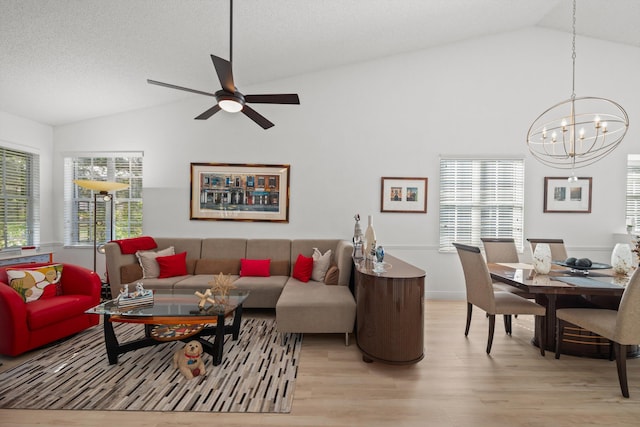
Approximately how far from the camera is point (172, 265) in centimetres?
378

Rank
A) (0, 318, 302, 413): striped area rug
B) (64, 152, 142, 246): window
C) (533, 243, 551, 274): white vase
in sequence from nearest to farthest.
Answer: (0, 318, 302, 413): striped area rug → (533, 243, 551, 274): white vase → (64, 152, 142, 246): window

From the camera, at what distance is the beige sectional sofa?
2762 millimetres

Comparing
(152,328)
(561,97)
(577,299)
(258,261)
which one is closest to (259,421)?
(152,328)

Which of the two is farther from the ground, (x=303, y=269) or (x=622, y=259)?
(x=622, y=259)

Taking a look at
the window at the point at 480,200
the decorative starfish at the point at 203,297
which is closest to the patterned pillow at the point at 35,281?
the decorative starfish at the point at 203,297

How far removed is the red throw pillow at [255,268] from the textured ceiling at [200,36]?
2655 mm

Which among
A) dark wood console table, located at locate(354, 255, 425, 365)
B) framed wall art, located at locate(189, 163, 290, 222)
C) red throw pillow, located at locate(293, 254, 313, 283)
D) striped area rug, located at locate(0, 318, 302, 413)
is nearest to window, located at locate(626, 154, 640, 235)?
dark wood console table, located at locate(354, 255, 425, 365)

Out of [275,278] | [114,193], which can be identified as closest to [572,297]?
[275,278]

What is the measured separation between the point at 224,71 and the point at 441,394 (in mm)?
2891

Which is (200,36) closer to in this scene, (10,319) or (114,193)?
(114,193)

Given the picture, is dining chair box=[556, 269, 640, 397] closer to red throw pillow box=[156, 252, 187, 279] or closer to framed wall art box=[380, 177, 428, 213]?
framed wall art box=[380, 177, 428, 213]

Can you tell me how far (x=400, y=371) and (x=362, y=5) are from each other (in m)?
3.75

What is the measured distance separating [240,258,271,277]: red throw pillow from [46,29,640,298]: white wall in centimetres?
61

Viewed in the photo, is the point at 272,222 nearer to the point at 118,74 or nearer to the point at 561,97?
the point at 118,74
